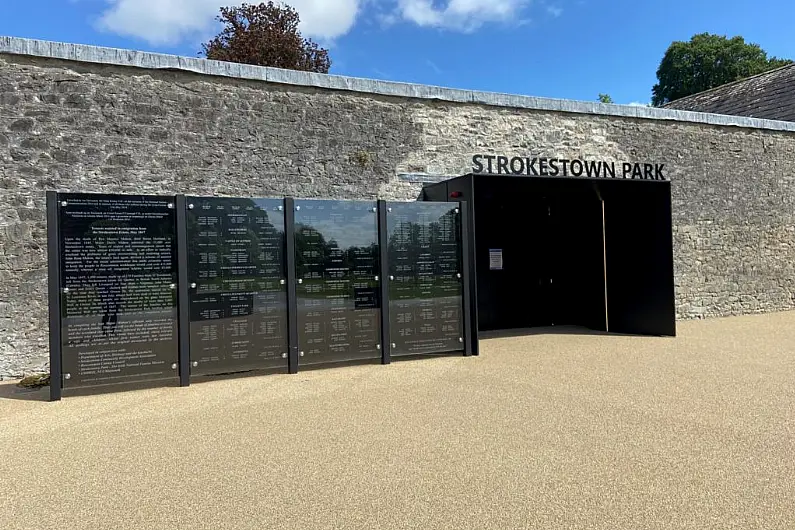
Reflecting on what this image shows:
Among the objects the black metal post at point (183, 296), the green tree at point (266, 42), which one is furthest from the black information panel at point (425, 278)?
the green tree at point (266, 42)

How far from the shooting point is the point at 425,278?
24.4 feet

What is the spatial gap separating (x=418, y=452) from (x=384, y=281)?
11.2 ft

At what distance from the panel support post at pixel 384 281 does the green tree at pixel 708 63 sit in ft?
119

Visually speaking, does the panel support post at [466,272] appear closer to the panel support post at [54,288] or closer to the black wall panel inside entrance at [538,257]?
the black wall panel inside entrance at [538,257]

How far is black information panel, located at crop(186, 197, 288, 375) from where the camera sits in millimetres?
6281

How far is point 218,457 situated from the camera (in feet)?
12.9

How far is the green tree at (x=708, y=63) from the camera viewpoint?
124 feet

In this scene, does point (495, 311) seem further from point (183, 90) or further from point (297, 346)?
point (183, 90)

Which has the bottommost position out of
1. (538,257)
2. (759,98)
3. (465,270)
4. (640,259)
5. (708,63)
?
(465,270)

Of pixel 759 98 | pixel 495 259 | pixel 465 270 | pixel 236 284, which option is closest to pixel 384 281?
pixel 465 270

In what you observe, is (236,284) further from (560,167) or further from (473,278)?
(560,167)

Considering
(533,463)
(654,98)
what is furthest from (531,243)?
(654,98)

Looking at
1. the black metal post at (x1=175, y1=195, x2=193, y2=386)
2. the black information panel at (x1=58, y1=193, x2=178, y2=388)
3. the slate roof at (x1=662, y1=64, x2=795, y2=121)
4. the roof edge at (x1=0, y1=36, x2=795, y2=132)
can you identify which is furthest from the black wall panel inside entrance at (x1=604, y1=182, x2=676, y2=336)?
the slate roof at (x1=662, y1=64, x2=795, y2=121)

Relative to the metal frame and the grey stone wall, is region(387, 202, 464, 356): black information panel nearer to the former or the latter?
the grey stone wall
